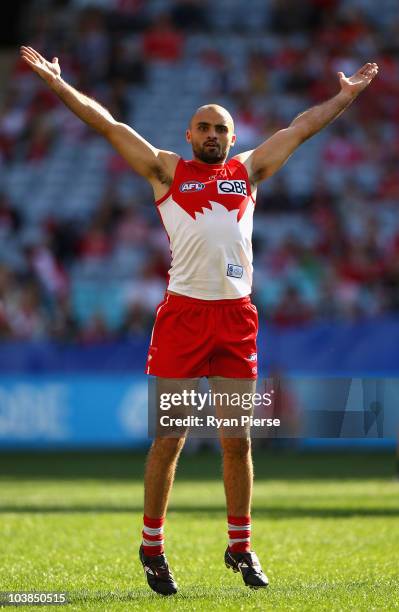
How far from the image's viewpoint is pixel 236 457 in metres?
6.78

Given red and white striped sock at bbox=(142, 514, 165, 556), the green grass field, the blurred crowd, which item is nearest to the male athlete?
red and white striped sock at bbox=(142, 514, 165, 556)

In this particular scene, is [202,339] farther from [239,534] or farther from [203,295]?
[239,534]

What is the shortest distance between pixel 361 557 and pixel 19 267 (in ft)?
43.1

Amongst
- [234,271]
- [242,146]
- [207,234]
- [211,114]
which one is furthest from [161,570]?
[242,146]

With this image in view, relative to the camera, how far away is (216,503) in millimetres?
11719

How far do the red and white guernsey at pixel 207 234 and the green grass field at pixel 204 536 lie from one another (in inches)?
→ 60.0

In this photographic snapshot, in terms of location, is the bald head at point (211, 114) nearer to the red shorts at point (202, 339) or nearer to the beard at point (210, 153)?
the beard at point (210, 153)

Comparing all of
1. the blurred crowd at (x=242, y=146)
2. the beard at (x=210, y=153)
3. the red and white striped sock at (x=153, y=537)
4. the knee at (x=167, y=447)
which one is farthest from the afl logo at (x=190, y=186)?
the blurred crowd at (x=242, y=146)

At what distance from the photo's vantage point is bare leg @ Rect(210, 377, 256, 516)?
6.78 meters

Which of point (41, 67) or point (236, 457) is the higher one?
point (41, 67)

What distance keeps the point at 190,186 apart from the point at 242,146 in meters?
14.3

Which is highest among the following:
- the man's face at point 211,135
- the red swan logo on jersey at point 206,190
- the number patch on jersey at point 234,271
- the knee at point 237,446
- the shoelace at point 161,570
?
the man's face at point 211,135

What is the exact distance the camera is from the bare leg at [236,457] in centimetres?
678

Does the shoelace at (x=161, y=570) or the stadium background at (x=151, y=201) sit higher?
the stadium background at (x=151, y=201)
